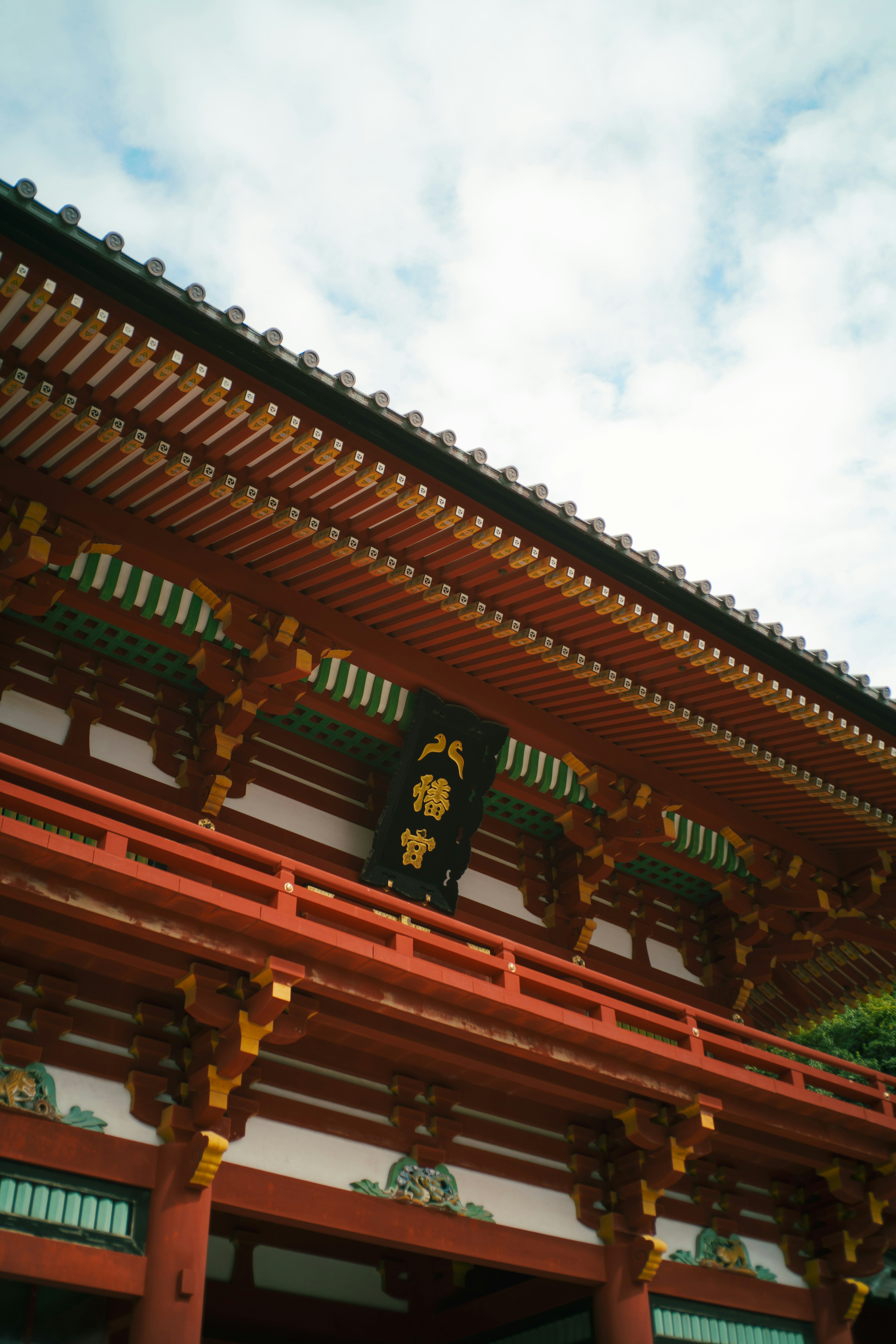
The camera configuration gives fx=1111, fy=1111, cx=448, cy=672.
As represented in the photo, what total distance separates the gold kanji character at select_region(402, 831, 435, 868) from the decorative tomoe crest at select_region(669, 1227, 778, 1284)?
406 cm

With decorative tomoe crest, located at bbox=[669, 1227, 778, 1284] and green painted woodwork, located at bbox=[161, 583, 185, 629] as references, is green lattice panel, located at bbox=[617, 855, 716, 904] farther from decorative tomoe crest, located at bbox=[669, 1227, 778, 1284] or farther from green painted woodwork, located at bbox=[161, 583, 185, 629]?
green painted woodwork, located at bbox=[161, 583, 185, 629]

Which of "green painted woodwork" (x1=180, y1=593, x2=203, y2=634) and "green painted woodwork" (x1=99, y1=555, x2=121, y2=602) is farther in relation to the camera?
"green painted woodwork" (x1=180, y1=593, x2=203, y2=634)

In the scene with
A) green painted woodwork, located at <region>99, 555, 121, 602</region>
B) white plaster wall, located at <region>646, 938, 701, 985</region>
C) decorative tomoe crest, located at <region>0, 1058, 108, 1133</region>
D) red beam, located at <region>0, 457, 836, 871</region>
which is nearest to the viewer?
decorative tomoe crest, located at <region>0, 1058, 108, 1133</region>

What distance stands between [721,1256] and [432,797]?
4.86 m

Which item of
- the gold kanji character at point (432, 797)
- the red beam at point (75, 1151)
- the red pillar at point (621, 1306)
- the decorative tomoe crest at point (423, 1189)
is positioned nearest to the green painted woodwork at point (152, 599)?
the gold kanji character at point (432, 797)

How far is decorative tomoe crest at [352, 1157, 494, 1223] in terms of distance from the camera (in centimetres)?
821

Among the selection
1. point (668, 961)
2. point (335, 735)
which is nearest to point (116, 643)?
point (335, 735)

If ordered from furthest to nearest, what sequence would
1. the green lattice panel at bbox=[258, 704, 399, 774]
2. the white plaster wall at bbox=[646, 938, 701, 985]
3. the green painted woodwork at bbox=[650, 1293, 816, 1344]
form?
the white plaster wall at bbox=[646, 938, 701, 985], the green lattice panel at bbox=[258, 704, 399, 774], the green painted woodwork at bbox=[650, 1293, 816, 1344]

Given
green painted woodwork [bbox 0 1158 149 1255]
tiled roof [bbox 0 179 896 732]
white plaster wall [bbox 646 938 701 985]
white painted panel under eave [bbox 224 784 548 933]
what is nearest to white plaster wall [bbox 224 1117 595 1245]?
green painted woodwork [bbox 0 1158 149 1255]

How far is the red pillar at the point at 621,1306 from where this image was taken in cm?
884

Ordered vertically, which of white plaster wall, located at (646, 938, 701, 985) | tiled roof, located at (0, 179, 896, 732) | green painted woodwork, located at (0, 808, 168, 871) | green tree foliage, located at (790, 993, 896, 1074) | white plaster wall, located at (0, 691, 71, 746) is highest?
green tree foliage, located at (790, 993, 896, 1074)

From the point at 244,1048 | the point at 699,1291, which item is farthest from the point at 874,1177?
the point at 244,1048

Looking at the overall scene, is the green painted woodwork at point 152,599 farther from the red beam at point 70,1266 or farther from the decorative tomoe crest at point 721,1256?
the decorative tomoe crest at point 721,1256

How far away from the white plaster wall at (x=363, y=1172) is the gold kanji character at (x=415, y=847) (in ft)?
8.23
